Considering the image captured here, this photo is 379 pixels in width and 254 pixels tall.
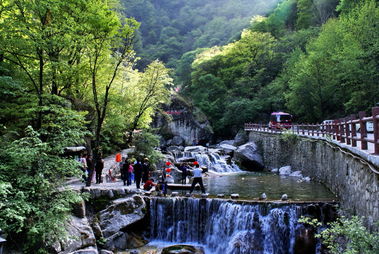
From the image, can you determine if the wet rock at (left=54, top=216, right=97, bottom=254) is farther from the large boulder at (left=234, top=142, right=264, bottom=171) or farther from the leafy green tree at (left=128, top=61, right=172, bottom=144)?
the large boulder at (left=234, top=142, right=264, bottom=171)

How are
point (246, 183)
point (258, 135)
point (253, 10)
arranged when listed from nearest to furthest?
point (246, 183) → point (258, 135) → point (253, 10)

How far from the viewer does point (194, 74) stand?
48.7 meters

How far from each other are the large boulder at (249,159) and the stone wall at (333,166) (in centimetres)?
80

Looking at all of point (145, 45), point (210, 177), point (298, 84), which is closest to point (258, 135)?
point (298, 84)

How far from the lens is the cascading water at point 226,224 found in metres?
10.9

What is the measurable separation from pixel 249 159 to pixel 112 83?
580 inches

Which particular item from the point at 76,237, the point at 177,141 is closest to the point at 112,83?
the point at 76,237

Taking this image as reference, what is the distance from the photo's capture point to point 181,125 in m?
37.7

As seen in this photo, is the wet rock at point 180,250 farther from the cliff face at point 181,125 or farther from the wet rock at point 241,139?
the wet rock at point 241,139

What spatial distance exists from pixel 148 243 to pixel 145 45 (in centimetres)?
7583

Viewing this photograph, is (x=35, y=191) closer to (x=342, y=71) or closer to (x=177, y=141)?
(x=342, y=71)

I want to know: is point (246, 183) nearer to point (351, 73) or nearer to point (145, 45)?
point (351, 73)

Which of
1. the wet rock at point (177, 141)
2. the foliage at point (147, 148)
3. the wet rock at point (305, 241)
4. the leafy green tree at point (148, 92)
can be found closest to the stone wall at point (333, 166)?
the wet rock at point (305, 241)

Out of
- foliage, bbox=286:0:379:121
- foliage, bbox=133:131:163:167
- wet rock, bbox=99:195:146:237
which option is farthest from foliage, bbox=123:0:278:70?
wet rock, bbox=99:195:146:237
